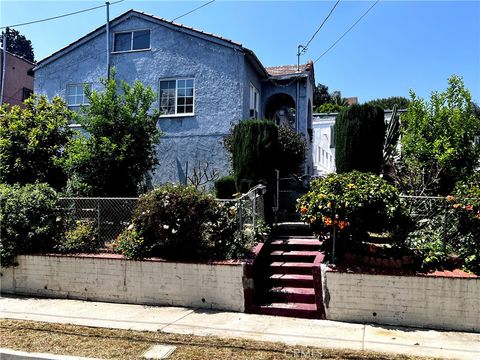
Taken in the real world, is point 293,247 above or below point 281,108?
below

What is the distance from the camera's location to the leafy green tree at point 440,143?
981 centimetres

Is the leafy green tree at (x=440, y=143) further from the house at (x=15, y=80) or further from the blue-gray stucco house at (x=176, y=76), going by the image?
the house at (x=15, y=80)

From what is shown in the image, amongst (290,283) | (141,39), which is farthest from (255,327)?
(141,39)

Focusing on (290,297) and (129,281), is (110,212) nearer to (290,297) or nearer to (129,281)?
(129,281)

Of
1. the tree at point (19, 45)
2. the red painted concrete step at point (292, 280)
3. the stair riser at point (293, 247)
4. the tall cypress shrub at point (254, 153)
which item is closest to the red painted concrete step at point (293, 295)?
the red painted concrete step at point (292, 280)

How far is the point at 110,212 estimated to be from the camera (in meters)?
8.25

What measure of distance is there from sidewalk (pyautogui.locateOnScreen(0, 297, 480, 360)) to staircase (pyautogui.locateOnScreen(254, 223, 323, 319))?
0.22 m

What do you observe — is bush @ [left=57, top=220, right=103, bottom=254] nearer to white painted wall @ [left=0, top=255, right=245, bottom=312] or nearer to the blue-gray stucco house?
white painted wall @ [left=0, top=255, right=245, bottom=312]

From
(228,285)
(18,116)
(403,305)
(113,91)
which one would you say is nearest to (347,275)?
(403,305)

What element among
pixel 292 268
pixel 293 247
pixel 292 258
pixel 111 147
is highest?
pixel 111 147

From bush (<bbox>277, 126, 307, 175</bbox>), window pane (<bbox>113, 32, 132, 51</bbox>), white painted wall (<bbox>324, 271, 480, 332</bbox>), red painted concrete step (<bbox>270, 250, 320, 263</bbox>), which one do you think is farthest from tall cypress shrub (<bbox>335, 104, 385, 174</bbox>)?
window pane (<bbox>113, 32, 132, 51</bbox>)

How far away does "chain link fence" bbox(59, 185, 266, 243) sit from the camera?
8000mm

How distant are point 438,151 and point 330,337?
633 centimetres

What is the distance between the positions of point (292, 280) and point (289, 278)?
65 millimetres
